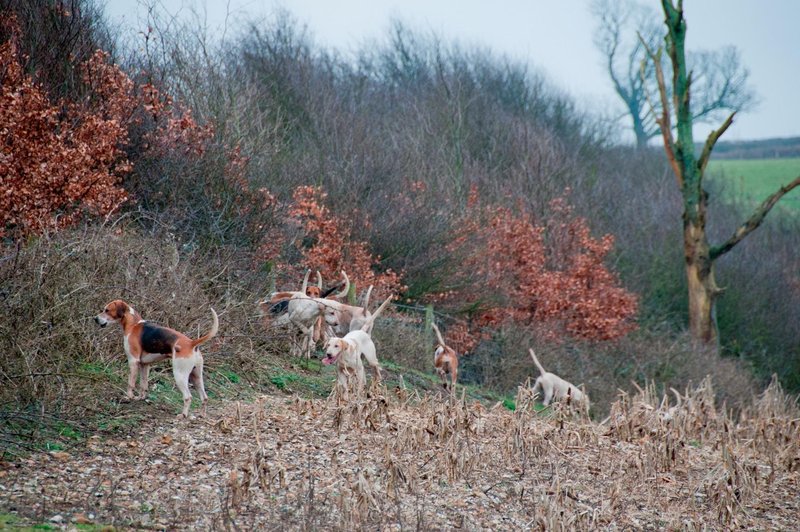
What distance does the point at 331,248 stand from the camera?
18.2 m

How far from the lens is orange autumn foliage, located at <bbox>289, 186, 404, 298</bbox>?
1780 cm

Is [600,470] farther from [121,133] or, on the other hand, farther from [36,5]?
[36,5]

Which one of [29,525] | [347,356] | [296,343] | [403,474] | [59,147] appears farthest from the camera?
[296,343]

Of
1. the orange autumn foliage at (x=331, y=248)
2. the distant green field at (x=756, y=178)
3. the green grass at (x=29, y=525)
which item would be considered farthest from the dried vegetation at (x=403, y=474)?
the distant green field at (x=756, y=178)

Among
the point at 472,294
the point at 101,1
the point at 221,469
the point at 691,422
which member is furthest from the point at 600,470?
the point at 101,1

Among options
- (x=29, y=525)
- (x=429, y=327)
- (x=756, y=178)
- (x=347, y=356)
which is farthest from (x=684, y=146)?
(x=756, y=178)

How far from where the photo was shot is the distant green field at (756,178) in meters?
48.0

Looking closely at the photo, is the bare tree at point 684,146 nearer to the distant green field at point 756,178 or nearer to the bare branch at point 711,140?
the bare branch at point 711,140

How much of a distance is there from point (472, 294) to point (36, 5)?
1028cm

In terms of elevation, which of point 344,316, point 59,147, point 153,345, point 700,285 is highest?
point 59,147

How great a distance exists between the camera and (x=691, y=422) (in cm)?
1101

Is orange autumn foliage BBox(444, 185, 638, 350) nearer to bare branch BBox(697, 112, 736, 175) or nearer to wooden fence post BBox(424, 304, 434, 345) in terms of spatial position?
wooden fence post BBox(424, 304, 434, 345)

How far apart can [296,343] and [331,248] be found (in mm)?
5741

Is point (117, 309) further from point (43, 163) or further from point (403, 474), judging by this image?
point (43, 163)
